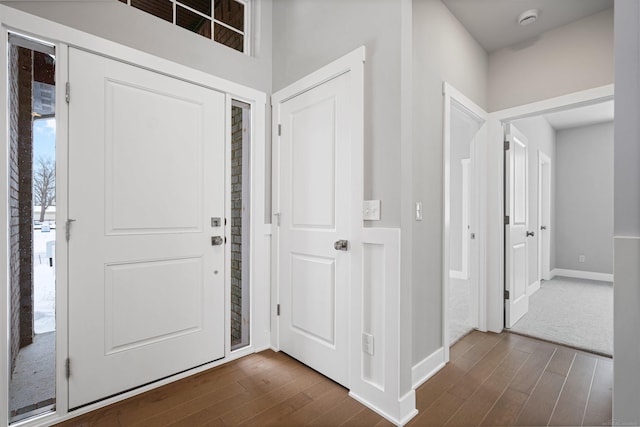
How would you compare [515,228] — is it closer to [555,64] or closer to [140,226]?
[555,64]

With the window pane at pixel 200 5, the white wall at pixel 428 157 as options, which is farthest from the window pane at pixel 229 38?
the white wall at pixel 428 157

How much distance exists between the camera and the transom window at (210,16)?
2.03 metres

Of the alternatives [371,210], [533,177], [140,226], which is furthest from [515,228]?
[140,226]

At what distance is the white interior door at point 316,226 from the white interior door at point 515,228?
76.8 inches

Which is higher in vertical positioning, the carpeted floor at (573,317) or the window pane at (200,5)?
the window pane at (200,5)

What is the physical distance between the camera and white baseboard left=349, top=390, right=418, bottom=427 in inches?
63.5

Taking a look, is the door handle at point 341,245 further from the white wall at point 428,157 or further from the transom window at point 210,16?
the transom window at point 210,16

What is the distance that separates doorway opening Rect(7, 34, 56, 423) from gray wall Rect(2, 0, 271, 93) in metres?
0.22

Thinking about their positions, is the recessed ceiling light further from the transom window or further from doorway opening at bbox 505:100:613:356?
the transom window

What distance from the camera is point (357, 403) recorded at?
5.83 feet

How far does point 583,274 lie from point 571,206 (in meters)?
1.23

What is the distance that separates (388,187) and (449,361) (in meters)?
1.54

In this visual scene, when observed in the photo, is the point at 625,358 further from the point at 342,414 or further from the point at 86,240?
the point at 86,240

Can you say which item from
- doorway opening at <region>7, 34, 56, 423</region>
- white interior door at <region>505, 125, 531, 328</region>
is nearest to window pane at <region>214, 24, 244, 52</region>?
doorway opening at <region>7, 34, 56, 423</region>
